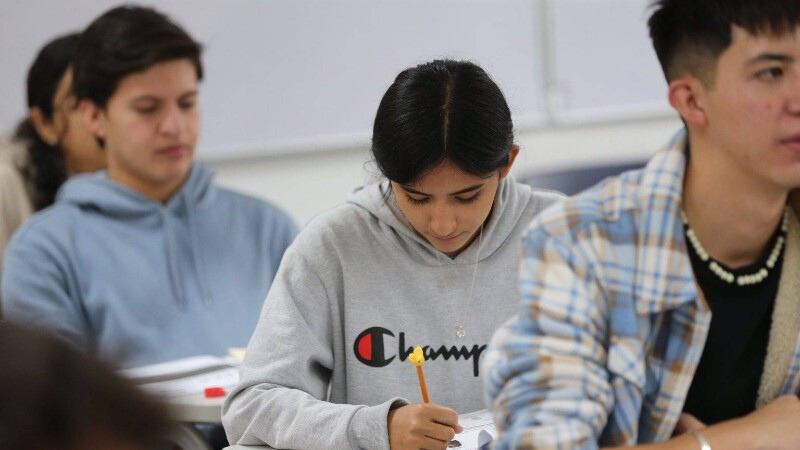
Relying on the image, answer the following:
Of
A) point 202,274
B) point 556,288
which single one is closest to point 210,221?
point 202,274

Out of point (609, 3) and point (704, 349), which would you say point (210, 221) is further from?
point (609, 3)

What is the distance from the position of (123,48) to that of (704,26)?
1.70m

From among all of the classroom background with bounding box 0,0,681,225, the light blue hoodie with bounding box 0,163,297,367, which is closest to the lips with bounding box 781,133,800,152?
the light blue hoodie with bounding box 0,163,297,367

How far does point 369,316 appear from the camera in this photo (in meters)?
1.72

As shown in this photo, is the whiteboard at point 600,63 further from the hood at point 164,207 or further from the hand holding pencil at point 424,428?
the hand holding pencil at point 424,428

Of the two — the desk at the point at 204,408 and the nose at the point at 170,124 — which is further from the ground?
the nose at the point at 170,124

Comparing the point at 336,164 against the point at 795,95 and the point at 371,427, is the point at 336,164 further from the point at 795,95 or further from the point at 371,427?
the point at 795,95

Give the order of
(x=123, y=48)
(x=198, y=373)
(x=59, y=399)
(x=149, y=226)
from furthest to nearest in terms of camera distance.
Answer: (x=149, y=226) < (x=123, y=48) < (x=198, y=373) < (x=59, y=399)

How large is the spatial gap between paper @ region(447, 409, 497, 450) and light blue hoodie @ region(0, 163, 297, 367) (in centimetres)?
104

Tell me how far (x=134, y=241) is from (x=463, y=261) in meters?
1.15

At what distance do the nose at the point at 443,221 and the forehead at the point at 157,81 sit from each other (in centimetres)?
118

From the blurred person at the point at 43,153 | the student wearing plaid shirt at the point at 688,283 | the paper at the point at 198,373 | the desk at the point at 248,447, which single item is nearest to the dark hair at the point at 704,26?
the student wearing plaid shirt at the point at 688,283

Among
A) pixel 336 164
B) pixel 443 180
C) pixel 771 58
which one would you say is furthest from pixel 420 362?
pixel 336 164

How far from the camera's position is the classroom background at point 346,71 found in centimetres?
385
